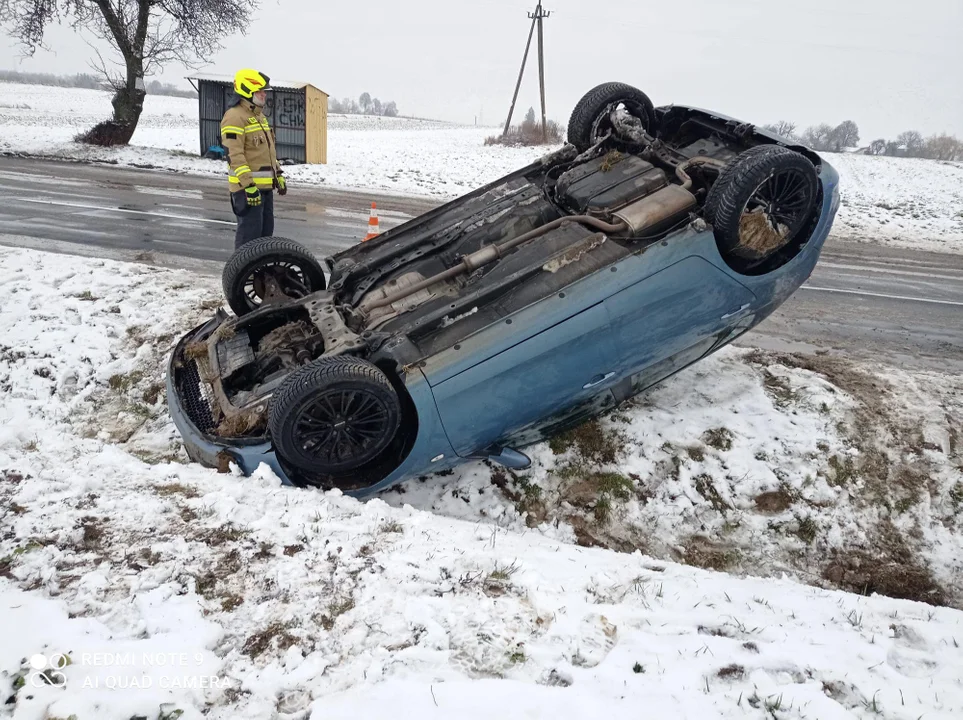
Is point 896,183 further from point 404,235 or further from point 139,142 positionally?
point 139,142

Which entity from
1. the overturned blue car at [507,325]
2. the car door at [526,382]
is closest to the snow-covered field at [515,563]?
the overturned blue car at [507,325]

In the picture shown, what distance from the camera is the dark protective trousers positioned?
633cm

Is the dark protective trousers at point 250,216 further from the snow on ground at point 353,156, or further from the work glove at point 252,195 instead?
the snow on ground at point 353,156

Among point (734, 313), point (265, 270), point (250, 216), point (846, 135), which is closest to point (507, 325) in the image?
point (734, 313)

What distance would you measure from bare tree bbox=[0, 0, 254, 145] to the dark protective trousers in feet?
41.9

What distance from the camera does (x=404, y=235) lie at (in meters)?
5.26

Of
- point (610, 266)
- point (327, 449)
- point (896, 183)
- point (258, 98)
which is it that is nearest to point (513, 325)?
point (610, 266)

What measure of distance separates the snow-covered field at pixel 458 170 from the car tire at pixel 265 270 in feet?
27.8

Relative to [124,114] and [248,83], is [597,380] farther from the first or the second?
[124,114]

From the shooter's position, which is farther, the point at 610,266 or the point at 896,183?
the point at 896,183

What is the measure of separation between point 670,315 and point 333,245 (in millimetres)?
6048

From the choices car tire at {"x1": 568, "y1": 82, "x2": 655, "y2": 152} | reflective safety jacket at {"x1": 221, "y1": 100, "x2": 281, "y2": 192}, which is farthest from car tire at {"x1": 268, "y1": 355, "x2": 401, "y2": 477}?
reflective safety jacket at {"x1": 221, "y1": 100, "x2": 281, "y2": 192}

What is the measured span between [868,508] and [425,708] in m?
3.64

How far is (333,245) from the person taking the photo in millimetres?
9016
